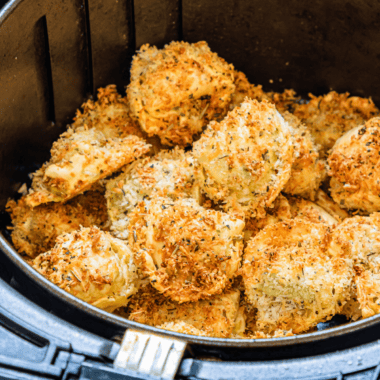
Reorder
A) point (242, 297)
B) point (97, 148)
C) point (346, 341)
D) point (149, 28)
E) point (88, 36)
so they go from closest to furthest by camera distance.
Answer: point (346, 341), point (242, 297), point (97, 148), point (88, 36), point (149, 28)

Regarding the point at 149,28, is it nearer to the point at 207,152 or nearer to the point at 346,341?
the point at 207,152

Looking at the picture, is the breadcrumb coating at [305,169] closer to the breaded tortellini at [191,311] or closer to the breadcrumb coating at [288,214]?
the breadcrumb coating at [288,214]

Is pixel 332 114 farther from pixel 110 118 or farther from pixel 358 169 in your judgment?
pixel 110 118

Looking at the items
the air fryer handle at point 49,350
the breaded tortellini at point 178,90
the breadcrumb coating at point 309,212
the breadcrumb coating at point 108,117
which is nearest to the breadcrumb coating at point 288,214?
the breadcrumb coating at point 309,212

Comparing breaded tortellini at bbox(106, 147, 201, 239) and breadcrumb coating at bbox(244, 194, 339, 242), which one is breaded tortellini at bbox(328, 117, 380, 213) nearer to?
breadcrumb coating at bbox(244, 194, 339, 242)

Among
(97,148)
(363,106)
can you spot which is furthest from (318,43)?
(97,148)

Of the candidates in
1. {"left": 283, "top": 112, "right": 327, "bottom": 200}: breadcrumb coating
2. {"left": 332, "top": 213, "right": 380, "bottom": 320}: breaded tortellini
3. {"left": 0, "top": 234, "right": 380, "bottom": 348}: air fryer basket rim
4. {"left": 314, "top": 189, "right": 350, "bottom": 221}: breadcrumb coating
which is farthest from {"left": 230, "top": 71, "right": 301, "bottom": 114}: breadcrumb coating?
{"left": 0, "top": 234, "right": 380, "bottom": 348}: air fryer basket rim
